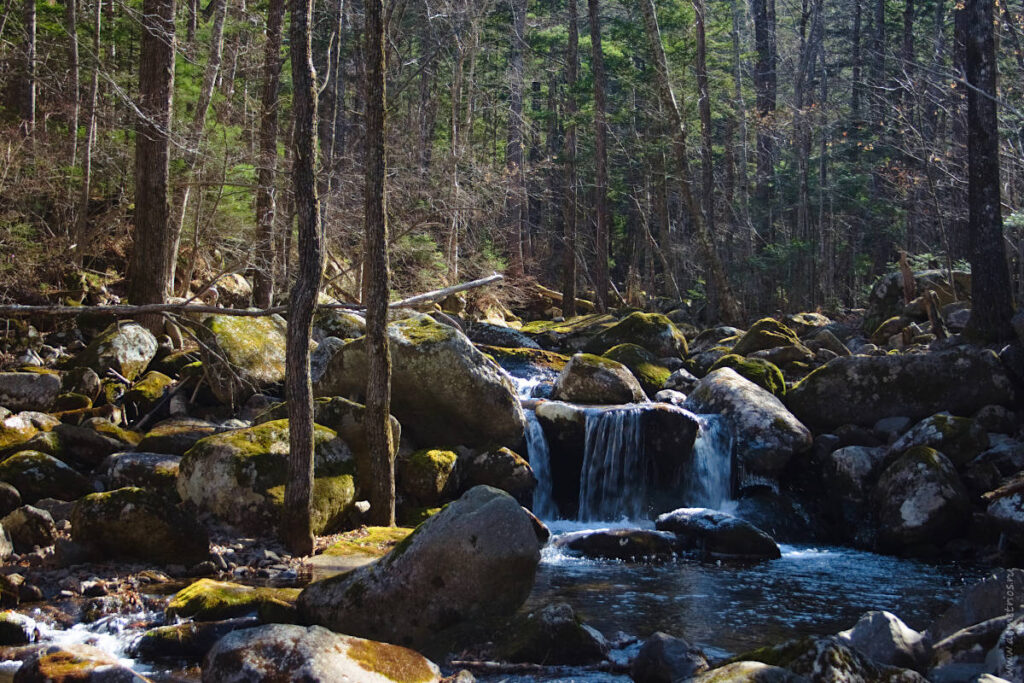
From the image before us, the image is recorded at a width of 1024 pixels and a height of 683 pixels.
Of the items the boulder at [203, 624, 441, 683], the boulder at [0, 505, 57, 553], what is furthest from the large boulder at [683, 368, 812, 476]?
the boulder at [0, 505, 57, 553]

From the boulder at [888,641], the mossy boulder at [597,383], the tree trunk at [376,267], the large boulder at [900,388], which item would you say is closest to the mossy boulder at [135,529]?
the tree trunk at [376,267]

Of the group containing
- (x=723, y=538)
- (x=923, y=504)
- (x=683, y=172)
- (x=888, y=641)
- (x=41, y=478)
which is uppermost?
(x=683, y=172)

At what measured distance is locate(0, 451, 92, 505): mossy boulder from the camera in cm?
966

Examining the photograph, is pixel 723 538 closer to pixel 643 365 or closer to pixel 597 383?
pixel 597 383

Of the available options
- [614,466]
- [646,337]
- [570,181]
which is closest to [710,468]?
[614,466]

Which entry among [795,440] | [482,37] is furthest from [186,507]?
[482,37]

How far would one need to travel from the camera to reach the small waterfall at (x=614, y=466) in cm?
1323

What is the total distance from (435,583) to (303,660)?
58.8 inches

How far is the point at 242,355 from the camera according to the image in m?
13.2

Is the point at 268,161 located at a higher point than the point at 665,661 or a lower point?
higher

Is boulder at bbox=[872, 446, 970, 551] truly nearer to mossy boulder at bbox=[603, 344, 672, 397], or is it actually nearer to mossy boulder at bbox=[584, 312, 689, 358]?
mossy boulder at bbox=[603, 344, 672, 397]

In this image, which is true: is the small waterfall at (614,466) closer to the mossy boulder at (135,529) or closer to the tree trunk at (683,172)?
the mossy boulder at (135,529)

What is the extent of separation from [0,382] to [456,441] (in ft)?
19.5

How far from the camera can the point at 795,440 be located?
13.2m
